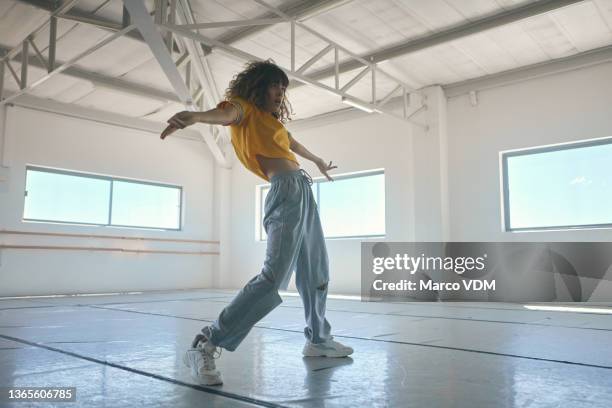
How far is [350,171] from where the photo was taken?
8711mm

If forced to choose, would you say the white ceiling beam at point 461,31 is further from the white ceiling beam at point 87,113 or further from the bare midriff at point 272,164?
the white ceiling beam at point 87,113

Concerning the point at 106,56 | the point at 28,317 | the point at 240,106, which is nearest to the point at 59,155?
the point at 106,56

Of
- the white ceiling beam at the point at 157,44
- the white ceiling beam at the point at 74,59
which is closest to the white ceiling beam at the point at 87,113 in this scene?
the white ceiling beam at the point at 74,59

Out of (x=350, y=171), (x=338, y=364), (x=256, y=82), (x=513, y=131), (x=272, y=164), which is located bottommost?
(x=338, y=364)

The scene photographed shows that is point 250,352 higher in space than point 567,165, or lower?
lower

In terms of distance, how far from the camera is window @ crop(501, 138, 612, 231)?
6434mm

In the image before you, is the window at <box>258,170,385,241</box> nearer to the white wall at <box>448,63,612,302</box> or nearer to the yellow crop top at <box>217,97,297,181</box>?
the white wall at <box>448,63,612,302</box>

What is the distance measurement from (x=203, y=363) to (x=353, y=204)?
23.5ft

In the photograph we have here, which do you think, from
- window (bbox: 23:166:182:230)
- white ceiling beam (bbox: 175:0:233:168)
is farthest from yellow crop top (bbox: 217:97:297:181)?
window (bbox: 23:166:182:230)

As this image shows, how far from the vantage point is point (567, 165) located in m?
6.71


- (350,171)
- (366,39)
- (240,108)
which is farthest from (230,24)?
(350,171)

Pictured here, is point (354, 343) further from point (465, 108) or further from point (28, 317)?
point (465, 108)

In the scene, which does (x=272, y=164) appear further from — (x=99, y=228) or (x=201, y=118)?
(x=99, y=228)

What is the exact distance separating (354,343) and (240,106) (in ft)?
4.89
